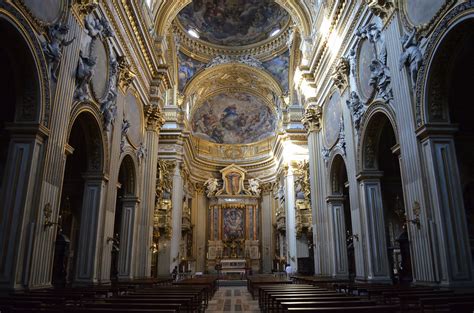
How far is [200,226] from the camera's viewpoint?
32000 millimetres

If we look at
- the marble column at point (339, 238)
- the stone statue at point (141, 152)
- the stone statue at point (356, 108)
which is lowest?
the marble column at point (339, 238)

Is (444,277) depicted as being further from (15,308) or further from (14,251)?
(14,251)

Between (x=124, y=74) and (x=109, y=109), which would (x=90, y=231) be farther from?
(x=124, y=74)

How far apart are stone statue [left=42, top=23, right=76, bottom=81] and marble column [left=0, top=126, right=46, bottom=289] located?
5.13 feet

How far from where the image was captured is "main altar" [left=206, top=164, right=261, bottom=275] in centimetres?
3072

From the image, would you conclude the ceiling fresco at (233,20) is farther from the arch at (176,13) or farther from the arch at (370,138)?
the arch at (370,138)

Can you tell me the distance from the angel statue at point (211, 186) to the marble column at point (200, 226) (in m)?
0.60

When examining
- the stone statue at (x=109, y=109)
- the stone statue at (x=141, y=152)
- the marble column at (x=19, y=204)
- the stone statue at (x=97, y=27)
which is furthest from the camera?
the stone statue at (x=141, y=152)

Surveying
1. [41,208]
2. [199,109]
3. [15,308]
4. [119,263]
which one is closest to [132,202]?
[119,263]

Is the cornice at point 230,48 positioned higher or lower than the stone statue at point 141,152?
higher

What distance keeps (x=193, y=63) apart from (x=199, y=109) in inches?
209

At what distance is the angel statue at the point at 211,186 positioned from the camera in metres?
32.1

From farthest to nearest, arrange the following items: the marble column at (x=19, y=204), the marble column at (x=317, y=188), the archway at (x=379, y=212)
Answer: the marble column at (x=317, y=188), the archway at (x=379, y=212), the marble column at (x=19, y=204)

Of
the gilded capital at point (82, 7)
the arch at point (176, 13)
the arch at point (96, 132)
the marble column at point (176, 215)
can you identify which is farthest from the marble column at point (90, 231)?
the marble column at point (176, 215)
